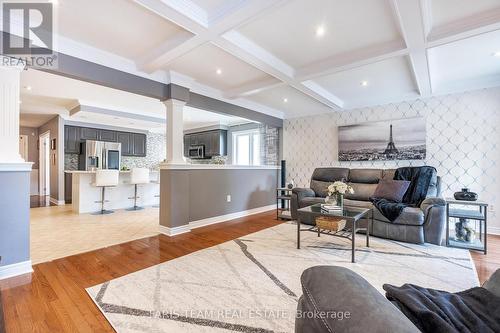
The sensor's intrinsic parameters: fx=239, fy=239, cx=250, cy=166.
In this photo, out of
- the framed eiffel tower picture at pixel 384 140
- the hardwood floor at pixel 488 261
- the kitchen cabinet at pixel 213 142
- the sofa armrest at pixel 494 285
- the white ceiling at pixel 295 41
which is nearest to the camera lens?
the sofa armrest at pixel 494 285

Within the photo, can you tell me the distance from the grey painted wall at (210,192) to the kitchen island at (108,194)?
2.48 meters

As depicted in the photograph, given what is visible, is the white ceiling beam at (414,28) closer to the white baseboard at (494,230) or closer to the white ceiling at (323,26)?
the white ceiling at (323,26)

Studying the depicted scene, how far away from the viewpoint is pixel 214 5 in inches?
82.4

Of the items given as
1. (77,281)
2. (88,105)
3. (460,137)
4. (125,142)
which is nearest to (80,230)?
(77,281)

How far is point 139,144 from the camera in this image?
808 cm

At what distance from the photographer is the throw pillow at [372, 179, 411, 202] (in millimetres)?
3676

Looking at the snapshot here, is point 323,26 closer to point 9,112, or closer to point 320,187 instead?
point 320,187

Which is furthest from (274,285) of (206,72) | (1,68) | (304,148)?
(304,148)

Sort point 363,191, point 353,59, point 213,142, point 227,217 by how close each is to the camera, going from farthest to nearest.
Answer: point 213,142 → point 227,217 → point 363,191 → point 353,59

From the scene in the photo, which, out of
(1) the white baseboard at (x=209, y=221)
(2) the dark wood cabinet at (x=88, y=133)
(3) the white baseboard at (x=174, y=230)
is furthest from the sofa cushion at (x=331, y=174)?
(2) the dark wood cabinet at (x=88, y=133)

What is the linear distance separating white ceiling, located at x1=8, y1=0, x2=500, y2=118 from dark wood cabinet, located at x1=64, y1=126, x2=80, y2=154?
112 inches

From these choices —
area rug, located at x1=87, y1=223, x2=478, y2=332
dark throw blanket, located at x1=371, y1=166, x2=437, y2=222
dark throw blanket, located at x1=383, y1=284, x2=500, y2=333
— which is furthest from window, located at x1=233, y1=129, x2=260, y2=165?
dark throw blanket, located at x1=383, y1=284, x2=500, y2=333

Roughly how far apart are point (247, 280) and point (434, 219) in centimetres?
257

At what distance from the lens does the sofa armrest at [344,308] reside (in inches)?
22.1
